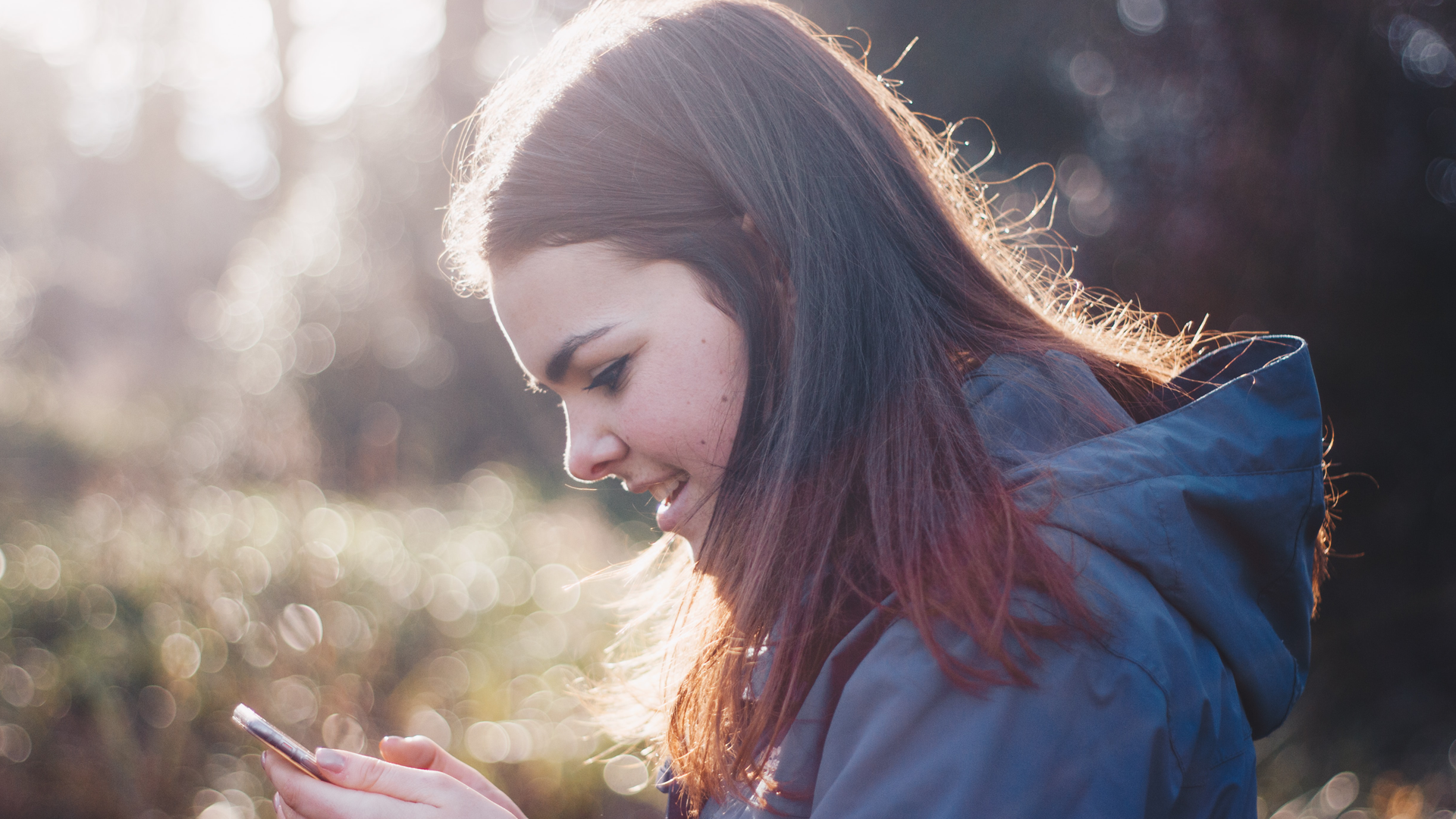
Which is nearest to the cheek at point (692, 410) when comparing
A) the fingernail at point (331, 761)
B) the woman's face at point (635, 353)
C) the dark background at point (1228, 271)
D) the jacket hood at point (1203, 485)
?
the woman's face at point (635, 353)

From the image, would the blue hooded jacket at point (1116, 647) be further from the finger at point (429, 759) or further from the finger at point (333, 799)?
the finger at point (429, 759)

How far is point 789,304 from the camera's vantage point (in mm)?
1413

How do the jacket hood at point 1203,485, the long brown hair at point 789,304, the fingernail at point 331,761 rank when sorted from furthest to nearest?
the fingernail at point 331,761 → the long brown hair at point 789,304 → the jacket hood at point 1203,485

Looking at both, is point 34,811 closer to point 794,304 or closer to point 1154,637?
point 794,304

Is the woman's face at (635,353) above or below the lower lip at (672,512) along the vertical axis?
above

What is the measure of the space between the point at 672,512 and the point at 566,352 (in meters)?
0.37

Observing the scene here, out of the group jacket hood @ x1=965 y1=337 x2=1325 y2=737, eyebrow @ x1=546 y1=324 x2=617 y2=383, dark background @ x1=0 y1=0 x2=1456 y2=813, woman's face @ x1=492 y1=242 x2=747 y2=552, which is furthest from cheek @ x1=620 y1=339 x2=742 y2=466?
dark background @ x1=0 y1=0 x2=1456 y2=813

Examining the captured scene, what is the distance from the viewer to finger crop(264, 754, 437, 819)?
48.6 inches

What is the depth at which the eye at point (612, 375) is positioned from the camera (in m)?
1.44

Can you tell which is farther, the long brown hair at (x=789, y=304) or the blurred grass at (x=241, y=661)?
the blurred grass at (x=241, y=661)

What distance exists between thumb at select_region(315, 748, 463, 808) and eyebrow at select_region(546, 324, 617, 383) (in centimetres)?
69

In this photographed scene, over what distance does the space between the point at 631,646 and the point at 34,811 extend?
7.14 ft

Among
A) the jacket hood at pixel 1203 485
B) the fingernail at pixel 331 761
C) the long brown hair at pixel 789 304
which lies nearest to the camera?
the jacket hood at pixel 1203 485

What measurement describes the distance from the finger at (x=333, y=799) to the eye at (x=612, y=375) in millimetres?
698
